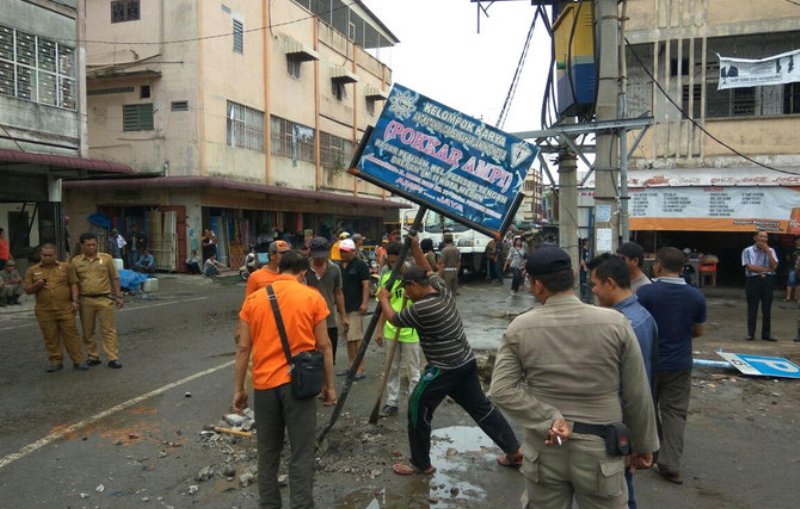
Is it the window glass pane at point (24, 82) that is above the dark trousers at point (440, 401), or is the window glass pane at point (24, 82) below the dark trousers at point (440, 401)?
above

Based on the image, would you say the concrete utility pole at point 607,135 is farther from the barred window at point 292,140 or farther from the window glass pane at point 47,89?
the barred window at point 292,140

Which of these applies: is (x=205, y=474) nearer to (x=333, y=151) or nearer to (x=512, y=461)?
(x=512, y=461)

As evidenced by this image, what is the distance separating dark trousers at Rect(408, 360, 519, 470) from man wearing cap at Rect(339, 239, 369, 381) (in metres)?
2.60

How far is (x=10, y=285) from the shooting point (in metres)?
13.2

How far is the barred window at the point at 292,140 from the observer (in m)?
26.0

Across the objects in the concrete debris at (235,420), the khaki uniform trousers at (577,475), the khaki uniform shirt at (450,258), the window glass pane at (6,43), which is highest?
the window glass pane at (6,43)

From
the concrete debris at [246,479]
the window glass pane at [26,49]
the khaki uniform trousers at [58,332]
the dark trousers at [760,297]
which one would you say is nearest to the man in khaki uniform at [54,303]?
the khaki uniform trousers at [58,332]

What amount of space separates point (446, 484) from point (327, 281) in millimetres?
2797

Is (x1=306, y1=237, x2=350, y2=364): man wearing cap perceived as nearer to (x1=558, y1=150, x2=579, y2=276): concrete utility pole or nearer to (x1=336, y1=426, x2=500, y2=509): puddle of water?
(x1=336, y1=426, x2=500, y2=509): puddle of water

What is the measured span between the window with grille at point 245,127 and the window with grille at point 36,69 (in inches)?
278

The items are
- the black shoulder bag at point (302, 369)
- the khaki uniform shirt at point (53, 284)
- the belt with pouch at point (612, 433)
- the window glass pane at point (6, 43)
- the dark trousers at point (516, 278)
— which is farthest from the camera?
the dark trousers at point (516, 278)

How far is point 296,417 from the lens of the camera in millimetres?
3434

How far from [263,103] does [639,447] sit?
80.3 ft

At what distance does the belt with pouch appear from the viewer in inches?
93.7
